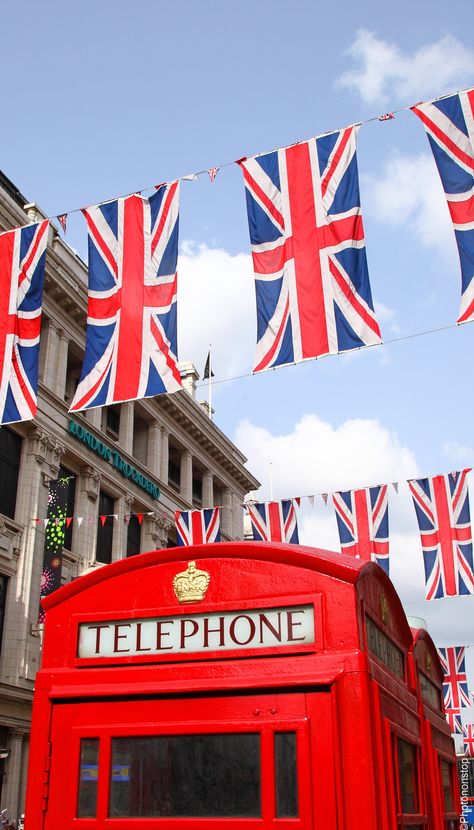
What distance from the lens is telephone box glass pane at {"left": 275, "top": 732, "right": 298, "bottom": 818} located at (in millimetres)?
3730

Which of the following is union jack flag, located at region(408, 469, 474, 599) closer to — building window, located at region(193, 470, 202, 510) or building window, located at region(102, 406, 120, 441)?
building window, located at region(102, 406, 120, 441)

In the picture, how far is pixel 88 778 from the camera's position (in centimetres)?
412

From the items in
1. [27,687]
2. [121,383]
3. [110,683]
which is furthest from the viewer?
[27,687]

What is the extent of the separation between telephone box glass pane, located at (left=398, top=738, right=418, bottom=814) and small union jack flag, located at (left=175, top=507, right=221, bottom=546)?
19972 mm

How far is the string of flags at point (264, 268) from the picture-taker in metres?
11.2

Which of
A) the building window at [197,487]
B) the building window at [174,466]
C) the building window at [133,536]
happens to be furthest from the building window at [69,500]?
the building window at [197,487]

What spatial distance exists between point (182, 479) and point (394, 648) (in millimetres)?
34549

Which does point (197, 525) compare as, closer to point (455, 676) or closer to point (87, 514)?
point (87, 514)

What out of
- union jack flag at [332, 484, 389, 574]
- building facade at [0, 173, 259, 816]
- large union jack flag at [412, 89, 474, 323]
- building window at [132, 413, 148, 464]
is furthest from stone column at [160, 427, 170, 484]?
large union jack flag at [412, 89, 474, 323]

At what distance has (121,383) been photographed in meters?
12.5

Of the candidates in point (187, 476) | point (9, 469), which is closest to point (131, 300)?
point (9, 469)

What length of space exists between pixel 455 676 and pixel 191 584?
2798 cm

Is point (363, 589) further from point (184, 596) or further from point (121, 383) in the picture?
point (121, 383)

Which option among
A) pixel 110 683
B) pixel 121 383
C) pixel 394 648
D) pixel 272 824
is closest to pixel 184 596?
pixel 110 683
